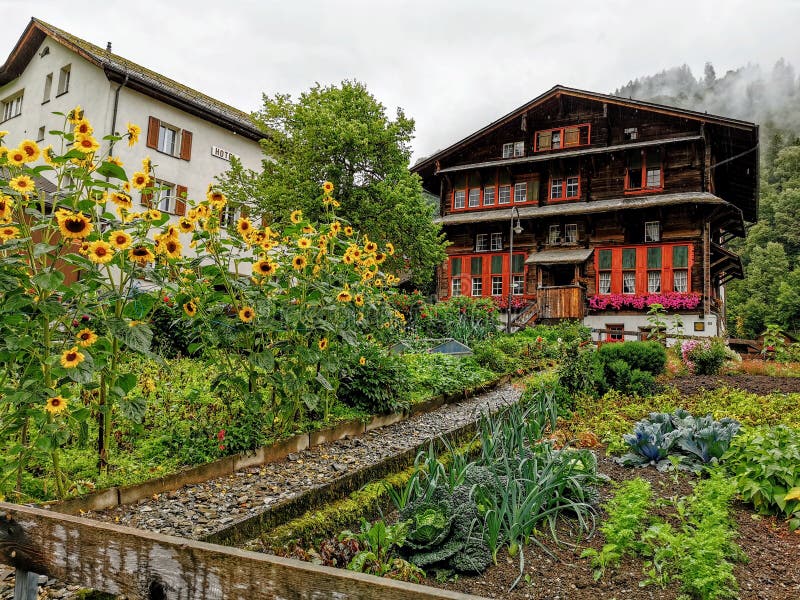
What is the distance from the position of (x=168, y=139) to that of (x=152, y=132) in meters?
1.19

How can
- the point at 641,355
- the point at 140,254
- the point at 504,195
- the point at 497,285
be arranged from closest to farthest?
the point at 140,254 < the point at 641,355 < the point at 497,285 < the point at 504,195

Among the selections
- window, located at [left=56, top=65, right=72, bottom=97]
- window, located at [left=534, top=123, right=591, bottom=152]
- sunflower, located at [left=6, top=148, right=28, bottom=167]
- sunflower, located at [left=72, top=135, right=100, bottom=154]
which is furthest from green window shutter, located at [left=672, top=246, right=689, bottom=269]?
window, located at [left=56, top=65, right=72, bottom=97]

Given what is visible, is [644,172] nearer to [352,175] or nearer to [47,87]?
[352,175]

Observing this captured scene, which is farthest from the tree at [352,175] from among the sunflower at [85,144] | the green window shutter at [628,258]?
the sunflower at [85,144]

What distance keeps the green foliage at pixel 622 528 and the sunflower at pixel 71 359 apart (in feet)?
9.52

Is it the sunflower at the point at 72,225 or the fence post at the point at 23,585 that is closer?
the fence post at the point at 23,585

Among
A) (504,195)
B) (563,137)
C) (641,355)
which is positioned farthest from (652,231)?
(641,355)

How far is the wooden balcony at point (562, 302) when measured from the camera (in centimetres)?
2070

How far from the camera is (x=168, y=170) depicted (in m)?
20.3

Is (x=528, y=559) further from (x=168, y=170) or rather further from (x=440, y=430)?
(x=168, y=170)

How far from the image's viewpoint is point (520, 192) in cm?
2395

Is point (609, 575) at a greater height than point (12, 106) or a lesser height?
lesser

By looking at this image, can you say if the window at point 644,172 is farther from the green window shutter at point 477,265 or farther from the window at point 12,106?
the window at point 12,106

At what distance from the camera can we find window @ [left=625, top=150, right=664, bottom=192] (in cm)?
2133
